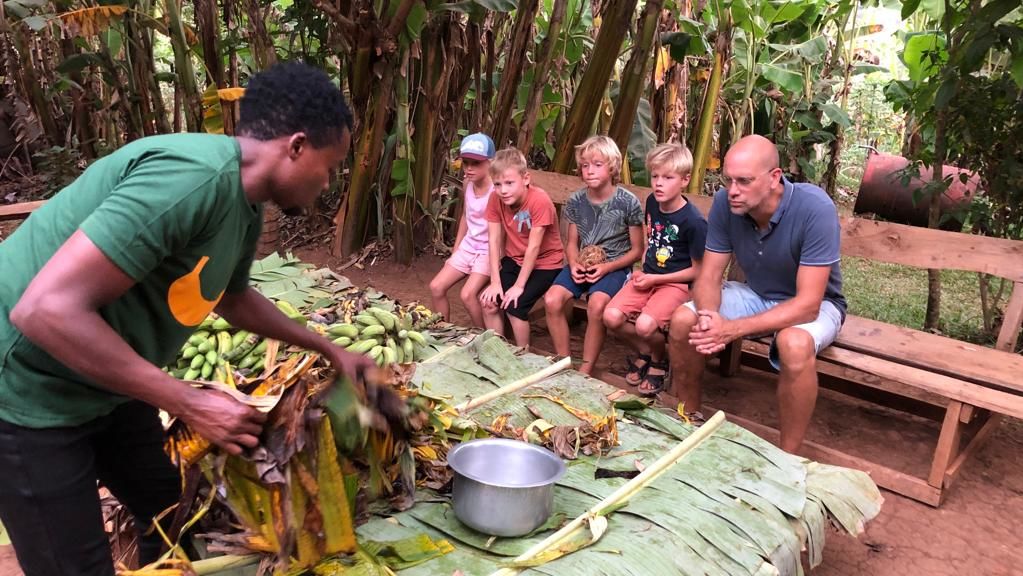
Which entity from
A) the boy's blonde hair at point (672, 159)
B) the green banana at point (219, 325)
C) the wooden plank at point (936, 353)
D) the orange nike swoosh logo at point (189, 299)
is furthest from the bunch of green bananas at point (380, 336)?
the wooden plank at point (936, 353)

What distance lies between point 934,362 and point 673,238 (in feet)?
4.55

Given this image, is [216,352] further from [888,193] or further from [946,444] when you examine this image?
[888,193]

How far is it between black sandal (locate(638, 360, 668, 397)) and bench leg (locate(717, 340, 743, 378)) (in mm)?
646

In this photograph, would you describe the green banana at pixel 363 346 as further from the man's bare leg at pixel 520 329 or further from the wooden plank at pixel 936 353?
the wooden plank at pixel 936 353

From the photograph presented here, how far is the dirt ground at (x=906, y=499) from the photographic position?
277 centimetres

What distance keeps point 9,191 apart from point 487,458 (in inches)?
355

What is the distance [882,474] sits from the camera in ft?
10.6

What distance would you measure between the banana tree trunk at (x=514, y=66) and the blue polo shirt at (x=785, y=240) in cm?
248

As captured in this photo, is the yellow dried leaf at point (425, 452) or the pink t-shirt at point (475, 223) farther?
the pink t-shirt at point (475, 223)

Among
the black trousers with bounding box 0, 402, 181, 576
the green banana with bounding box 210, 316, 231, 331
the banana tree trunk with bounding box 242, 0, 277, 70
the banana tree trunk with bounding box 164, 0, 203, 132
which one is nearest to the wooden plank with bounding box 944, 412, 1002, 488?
the black trousers with bounding box 0, 402, 181, 576

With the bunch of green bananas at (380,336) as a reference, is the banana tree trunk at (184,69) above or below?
above

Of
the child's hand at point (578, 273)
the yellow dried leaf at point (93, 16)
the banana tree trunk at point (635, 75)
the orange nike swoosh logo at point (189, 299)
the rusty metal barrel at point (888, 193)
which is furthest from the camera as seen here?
the rusty metal barrel at point (888, 193)

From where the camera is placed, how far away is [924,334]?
361cm

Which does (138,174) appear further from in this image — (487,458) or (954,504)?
(954,504)
